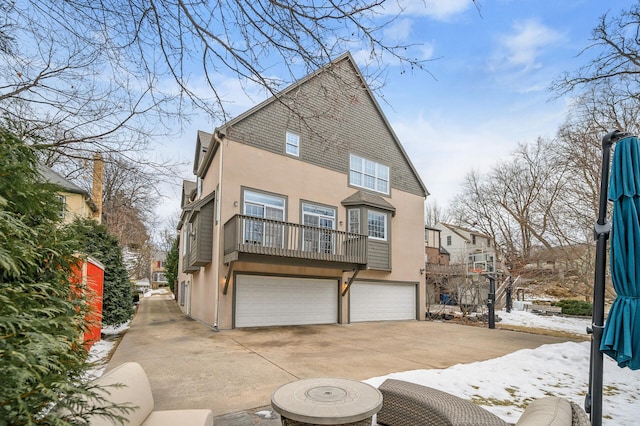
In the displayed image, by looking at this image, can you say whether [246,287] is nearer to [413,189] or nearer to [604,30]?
[413,189]

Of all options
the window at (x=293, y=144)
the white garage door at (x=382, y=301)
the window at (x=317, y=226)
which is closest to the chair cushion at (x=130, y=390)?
the window at (x=317, y=226)

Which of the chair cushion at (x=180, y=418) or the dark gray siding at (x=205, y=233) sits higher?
the dark gray siding at (x=205, y=233)

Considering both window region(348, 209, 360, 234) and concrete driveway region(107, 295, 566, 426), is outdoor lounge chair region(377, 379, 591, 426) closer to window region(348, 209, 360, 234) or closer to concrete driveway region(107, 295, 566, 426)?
concrete driveway region(107, 295, 566, 426)

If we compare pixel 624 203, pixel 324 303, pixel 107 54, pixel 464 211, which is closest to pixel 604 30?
pixel 624 203

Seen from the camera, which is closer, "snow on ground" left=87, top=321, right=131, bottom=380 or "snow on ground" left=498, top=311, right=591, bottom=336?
"snow on ground" left=87, top=321, right=131, bottom=380

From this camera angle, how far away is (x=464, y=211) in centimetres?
2719

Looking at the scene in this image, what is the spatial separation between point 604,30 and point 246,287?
1080 centimetres

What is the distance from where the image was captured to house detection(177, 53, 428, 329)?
1064cm

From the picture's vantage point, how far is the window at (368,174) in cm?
1395

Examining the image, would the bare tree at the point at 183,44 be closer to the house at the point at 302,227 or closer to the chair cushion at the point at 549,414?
the chair cushion at the point at 549,414

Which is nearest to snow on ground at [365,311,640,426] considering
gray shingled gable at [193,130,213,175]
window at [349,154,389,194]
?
window at [349,154,389,194]

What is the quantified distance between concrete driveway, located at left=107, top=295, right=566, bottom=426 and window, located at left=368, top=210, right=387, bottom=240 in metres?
3.65

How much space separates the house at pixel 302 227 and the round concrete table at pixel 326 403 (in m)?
6.12

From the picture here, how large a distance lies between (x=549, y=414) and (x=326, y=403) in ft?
5.28
